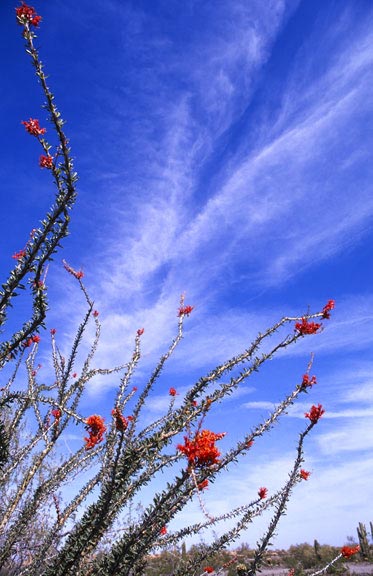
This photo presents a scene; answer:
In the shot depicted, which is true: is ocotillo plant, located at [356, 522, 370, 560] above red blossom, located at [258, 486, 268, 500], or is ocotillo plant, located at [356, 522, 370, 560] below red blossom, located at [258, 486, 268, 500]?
below

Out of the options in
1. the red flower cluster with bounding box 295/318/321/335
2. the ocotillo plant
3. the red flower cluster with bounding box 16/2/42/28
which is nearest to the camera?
the red flower cluster with bounding box 16/2/42/28

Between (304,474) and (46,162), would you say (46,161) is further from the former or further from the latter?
(304,474)

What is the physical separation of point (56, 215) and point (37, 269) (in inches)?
17.2

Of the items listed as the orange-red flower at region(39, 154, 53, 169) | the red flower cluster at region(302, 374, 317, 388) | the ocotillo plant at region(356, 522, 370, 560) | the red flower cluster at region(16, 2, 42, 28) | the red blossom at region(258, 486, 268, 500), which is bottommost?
the ocotillo plant at region(356, 522, 370, 560)

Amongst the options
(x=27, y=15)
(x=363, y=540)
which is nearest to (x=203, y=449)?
(x=27, y=15)

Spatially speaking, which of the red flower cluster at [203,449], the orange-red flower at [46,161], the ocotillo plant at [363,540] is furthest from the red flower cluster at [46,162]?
the ocotillo plant at [363,540]

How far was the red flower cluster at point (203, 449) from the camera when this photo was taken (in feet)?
8.59

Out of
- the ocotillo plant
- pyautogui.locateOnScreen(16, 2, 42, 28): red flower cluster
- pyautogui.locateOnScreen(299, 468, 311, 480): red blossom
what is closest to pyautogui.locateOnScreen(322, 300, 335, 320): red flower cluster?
pyautogui.locateOnScreen(299, 468, 311, 480): red blossom

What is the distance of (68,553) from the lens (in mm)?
3059

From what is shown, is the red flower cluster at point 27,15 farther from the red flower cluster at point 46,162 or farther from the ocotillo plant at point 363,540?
the ocotillo plant at point 363,540

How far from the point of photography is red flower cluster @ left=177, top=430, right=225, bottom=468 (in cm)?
262

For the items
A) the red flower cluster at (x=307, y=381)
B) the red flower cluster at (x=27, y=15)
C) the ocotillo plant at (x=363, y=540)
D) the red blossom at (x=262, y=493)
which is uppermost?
the red flower cluster at (x=27, y=15)

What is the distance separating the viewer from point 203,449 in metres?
2.64

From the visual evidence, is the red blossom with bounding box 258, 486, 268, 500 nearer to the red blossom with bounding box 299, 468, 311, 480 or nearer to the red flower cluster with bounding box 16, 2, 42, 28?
the red blossom with bounding box 299, 468, 311, 480
